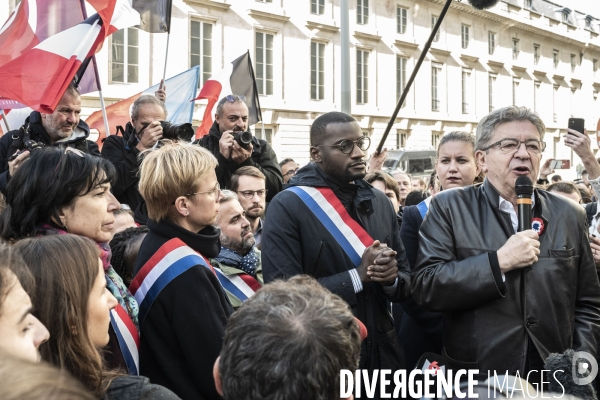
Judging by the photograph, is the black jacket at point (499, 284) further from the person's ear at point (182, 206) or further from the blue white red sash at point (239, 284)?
the person's ear at point (182, 206)

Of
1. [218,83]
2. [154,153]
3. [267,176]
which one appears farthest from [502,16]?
[154,153]

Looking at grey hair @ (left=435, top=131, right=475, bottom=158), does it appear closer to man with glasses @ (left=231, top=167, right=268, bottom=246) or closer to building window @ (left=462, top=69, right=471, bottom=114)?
man with glasses @ (left=231, top=167, right=268, bottom=246)

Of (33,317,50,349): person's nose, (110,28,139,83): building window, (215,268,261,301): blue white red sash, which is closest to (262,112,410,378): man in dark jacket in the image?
(215,268,261,301): blue white red sash

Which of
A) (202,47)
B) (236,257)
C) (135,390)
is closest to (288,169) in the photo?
(236,257)

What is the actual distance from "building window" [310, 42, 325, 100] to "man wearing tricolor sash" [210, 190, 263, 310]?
70.0 feet

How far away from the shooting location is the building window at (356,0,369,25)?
2630 cm

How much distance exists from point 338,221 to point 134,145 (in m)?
2.09

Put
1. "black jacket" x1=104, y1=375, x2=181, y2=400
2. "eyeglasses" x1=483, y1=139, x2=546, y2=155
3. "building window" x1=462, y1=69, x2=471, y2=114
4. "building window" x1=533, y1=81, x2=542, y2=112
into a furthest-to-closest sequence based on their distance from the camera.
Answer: "building window" x1=533, y1=81, x2=542, y2=112, "building window" x1=462, y1=69, x2=471, y2=114, "eyeglasses" x1=483, y1=139, x2=546, y2=155, "black jacket" x1=104, y1=375, x2=181, y2=400

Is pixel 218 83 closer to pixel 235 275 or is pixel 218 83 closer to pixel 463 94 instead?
pixel 235 275

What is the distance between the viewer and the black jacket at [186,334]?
7.91 ft

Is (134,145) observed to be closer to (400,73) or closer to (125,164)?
(125,164)

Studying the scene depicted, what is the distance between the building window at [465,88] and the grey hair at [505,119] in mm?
30601

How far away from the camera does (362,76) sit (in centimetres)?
2681

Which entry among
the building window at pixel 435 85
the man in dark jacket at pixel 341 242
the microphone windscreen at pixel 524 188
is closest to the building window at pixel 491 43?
the building window at pixel 435 85
